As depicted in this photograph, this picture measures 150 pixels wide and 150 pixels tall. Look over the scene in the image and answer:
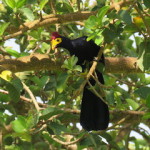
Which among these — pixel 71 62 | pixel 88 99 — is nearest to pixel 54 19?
pixel 71 62

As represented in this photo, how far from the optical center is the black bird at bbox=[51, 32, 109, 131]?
11.0 ft

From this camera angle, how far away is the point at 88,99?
3643 millimetres

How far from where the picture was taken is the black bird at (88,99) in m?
3.37

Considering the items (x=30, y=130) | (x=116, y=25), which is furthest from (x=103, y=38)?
(x=30, y=130)

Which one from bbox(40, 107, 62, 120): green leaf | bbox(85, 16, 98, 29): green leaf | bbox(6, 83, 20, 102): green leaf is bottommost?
bbox(40, 107, 62, 120): green leaf

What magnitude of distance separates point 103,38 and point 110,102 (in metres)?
0.58

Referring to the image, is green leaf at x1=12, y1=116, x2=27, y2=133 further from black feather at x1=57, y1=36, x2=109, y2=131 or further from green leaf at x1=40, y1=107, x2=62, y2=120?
black feather at x1=57, y1=36, x2=109, y2=131

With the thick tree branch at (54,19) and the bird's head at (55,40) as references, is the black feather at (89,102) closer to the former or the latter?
the bird's head at (55,40)

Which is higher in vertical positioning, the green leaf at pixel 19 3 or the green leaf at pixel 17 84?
the green leaf at pixel 19 3

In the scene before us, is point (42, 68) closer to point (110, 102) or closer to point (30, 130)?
point (110, 102)

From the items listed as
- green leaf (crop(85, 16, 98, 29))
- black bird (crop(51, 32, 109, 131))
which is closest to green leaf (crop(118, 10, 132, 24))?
green leaf (crop(85, 16, 98, 29))

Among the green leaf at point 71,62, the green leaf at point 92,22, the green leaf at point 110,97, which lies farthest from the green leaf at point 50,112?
the green leaf at point 110,97

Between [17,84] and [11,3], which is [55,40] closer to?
[11,3]

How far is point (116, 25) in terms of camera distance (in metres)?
2.64
